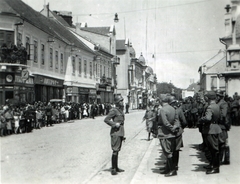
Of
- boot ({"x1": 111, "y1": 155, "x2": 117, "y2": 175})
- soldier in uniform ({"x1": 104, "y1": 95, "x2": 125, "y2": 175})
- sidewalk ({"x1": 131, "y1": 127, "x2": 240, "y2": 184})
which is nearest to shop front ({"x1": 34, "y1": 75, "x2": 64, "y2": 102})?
sidewalk ({"x1": 131, "y1": 127, "x2": 240, "y2": 184})

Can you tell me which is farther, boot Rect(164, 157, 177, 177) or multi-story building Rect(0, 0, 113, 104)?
multi-story building Rect(0, 0, 113, 104)

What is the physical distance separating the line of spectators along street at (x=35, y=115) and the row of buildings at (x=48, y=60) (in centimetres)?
192

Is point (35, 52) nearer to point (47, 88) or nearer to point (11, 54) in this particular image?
point (47, 88)

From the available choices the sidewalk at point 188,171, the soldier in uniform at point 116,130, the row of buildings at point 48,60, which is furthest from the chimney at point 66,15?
the soldier in uniform at point 116,130

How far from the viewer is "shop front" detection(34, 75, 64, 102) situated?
2766 cm

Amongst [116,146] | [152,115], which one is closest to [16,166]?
[116,146]

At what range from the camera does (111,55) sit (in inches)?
2047

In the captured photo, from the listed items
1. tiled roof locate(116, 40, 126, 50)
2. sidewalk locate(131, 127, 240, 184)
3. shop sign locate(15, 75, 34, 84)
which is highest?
tiled roof locate(116, 40, 126, 50)

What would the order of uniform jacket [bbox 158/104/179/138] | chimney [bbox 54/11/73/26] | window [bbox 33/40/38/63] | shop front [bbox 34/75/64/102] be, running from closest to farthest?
uniform jacket [bbox 158/104/179/138] < window [bbox 33/40/38/63] < shop front [bbox 34/75/64/102] < chimney [bbox 54/11/73/26]

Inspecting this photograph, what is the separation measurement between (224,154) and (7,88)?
18.5m

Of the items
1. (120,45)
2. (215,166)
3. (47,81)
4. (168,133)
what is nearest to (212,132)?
(215,166)

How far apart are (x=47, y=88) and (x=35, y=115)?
10049 mm

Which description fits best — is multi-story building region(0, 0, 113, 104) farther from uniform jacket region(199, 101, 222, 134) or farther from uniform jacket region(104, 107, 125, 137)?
uniform jacket region(199, 101, 222, 134)

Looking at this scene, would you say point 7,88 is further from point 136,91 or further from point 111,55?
point 136,91
